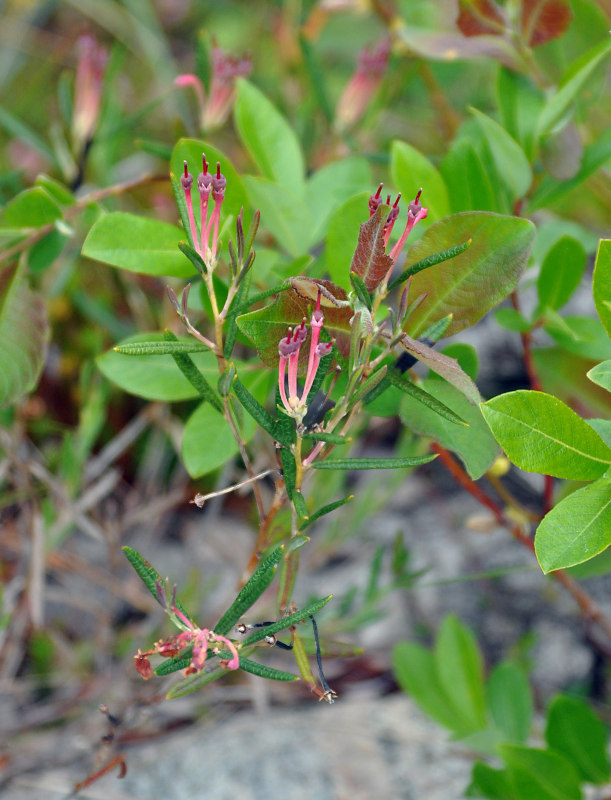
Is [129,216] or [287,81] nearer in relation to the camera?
[129,216]

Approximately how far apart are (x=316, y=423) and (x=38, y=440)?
3.66 ft

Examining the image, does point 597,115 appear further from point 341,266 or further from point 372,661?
point 372,661

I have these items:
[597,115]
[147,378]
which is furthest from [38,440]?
[597,115]

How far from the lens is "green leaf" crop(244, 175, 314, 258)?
0.90 metres

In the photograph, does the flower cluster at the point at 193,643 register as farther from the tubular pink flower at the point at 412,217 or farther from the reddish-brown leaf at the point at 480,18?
the reddish-brown leaf at the point at 480,18

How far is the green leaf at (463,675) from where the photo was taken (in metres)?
1.28

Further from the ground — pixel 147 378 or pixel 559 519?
pixel 559 519

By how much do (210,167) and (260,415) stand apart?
0.33 m

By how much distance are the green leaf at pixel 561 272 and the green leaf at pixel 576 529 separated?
1.10ft

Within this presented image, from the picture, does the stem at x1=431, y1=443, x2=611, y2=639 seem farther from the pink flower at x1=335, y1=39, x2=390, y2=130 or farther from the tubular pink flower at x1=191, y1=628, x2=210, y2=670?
the pink flower at x1=335, y1=39, x2=390, y2=130

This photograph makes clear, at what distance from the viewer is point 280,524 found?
86 cm

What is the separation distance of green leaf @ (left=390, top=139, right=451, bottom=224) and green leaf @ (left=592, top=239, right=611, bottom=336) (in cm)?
28

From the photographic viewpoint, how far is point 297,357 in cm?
65

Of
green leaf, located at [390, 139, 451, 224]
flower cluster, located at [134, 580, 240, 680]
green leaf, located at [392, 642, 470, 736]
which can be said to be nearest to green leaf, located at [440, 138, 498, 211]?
green leaf, located at [390, 139, 451, 224]
